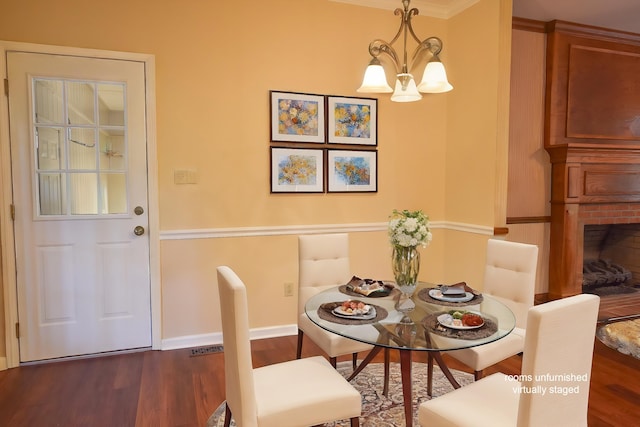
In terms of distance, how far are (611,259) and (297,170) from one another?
12.8ft

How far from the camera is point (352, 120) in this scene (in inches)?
140

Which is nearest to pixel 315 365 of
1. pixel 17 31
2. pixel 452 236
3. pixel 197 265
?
pixel 197 265

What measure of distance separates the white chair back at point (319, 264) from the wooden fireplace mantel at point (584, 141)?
2391 mm

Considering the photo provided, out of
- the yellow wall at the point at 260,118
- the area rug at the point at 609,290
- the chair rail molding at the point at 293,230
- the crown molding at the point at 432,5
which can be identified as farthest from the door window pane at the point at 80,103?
the area rug at the point at 609,290

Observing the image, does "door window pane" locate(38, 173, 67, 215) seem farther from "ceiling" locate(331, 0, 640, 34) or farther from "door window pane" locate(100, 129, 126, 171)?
"ceiling" locate(331, 0, 640, 34)

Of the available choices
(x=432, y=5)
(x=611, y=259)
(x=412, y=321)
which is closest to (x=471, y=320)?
(x=412, y=321)

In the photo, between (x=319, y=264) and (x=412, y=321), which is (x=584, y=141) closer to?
(x=319, y=264)

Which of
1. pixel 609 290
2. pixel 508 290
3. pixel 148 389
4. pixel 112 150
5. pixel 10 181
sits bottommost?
pixel 148 389

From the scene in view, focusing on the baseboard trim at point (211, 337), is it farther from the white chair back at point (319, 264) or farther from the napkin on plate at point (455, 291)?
the napkin on plate at point (455, 291)

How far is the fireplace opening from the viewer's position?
4.47 m

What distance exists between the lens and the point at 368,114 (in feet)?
11.8

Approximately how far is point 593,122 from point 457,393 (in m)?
→ 3.62

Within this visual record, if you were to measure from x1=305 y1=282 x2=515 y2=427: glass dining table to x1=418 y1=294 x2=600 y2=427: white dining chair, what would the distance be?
0.26 meters

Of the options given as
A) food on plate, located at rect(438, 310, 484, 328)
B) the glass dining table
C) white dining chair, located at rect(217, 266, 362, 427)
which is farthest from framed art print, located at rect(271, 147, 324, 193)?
food on plate, located at rect(438, 310, 484, 328)
